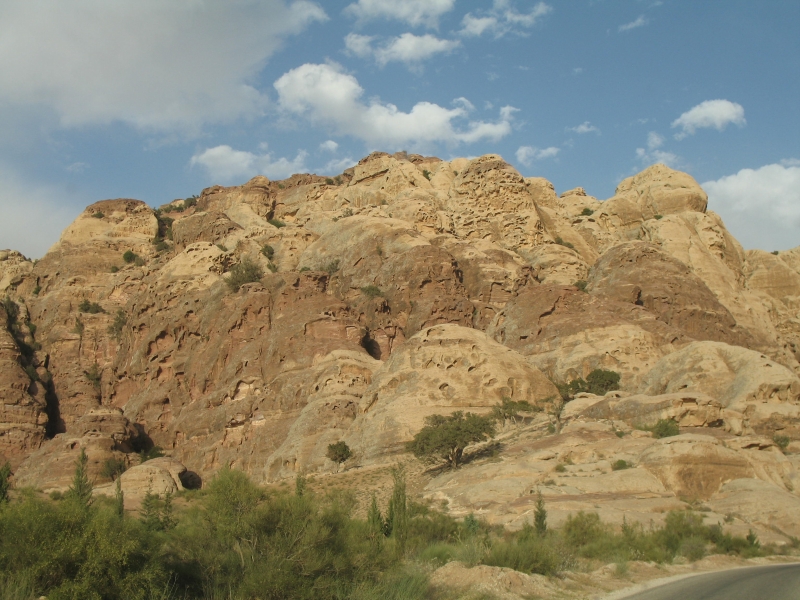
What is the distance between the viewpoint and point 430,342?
151 ft

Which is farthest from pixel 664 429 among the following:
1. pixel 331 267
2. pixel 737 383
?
pixel 331 267

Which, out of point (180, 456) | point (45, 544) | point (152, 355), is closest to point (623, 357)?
point (180, 456)

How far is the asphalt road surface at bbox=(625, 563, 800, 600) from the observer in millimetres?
16812

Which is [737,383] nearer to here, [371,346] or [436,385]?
[436,385]

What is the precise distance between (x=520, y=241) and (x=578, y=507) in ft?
163

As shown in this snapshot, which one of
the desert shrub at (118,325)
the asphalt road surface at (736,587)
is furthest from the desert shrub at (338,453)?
the desert shrub at (118,325)

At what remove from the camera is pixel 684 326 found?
185 feet

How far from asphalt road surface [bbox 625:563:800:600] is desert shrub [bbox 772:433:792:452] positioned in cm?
1529

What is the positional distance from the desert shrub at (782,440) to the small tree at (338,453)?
19.2 m

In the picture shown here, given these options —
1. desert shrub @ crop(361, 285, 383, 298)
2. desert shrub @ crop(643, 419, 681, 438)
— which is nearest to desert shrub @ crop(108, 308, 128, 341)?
desert shrub @ crop(361, 285, 383, 298)

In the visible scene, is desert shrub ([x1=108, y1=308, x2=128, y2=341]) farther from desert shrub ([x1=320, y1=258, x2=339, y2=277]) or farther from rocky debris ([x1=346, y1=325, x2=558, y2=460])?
rocky debris ([x1=346, y1=325, x2=558, y2=460])

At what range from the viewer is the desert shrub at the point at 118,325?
7006 cm

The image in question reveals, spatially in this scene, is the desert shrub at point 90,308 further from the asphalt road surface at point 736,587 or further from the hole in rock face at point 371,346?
the asphalt road surface at point 736,587

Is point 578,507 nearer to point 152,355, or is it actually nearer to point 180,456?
point 180,456
